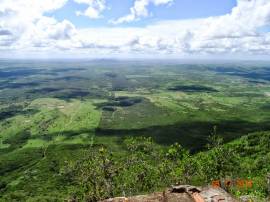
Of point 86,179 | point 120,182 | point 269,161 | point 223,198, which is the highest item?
point 223,198

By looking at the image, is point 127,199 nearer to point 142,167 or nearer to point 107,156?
point 107,156

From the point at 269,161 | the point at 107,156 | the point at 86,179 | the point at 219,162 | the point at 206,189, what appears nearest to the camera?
the point at 206,189

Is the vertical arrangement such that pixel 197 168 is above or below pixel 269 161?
above

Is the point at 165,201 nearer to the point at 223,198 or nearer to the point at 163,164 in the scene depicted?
the point at 223,198

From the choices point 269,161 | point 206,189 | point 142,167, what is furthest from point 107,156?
point 269,161

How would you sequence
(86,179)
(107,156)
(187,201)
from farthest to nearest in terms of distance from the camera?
(107,156), (86,179), (187,201)

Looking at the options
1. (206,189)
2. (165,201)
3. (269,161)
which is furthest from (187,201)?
(269,161)

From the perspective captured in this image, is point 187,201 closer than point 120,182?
Yes
